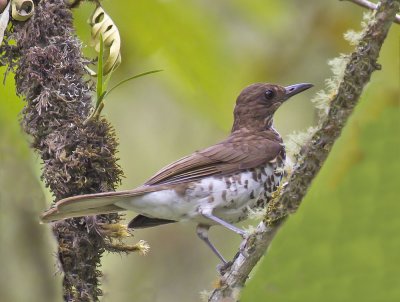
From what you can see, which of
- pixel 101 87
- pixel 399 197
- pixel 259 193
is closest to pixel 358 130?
pixel 399 197

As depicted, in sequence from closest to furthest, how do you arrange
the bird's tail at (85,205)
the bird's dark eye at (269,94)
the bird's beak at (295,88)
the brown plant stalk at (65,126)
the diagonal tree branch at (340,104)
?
1. the diagonal tree branch at (340,104)
2. the bird's tail at (85,205)
3. the brown plant stalk at (65,126)
4. the bird's beak at (295,88)
5. the bird's dark eye at (269,94)

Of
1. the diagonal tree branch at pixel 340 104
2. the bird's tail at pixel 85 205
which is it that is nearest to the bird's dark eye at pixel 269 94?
the bird's tail at pixel 85 205

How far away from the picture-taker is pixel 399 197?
38 cm

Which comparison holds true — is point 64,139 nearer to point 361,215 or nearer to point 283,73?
point 283,73

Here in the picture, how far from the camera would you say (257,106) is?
15.1 ft

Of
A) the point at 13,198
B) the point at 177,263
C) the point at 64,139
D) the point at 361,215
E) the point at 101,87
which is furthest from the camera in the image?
the point at 177,263

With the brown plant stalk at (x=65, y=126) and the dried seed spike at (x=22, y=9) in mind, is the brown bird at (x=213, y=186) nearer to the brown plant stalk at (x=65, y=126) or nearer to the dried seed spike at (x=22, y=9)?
the brown plant stalk at (x=65, y=126)

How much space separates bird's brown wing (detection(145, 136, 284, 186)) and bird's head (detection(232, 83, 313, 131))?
574 mm

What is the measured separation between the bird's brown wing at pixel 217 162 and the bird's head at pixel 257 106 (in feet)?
1.88

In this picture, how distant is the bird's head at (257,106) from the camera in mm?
4535

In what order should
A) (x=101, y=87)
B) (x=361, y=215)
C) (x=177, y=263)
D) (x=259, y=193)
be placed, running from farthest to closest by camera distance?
(x=177, y=263)
(x=259, y=193)
(x=101, y=87)
(x=361, y=215)

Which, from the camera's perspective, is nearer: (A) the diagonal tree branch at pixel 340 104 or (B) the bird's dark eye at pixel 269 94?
(A) the diagonal tree branch at pixel 340 104

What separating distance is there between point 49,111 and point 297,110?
148 inches

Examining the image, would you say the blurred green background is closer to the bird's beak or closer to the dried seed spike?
the bird's beak
